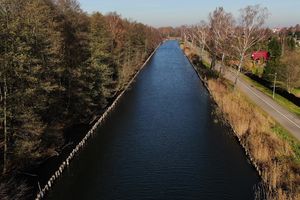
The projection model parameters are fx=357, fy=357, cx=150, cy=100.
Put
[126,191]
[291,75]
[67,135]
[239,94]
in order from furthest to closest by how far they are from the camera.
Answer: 1. [291,75]
2. [239,94]
3. [67,135]
4. [126,191]

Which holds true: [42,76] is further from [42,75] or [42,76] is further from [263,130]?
[263,130]

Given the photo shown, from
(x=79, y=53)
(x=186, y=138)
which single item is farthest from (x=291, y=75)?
(x=79, y=53)

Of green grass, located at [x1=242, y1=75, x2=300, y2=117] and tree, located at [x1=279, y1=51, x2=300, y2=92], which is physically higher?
tree, located at [x1=279, y1=51, x2=300, y2=92]

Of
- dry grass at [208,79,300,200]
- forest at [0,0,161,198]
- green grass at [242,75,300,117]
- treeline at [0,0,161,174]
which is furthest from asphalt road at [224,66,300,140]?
forest at [0,0,161,198]

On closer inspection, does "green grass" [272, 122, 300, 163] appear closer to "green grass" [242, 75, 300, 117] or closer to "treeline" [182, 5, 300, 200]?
"treeline" [182, 5, 300, 200]

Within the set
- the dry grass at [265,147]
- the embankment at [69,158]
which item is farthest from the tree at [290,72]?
the embankment at [69,158]

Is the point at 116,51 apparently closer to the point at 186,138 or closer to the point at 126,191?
the point at 186,138

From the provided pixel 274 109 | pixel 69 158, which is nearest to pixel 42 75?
pixel 69 158
